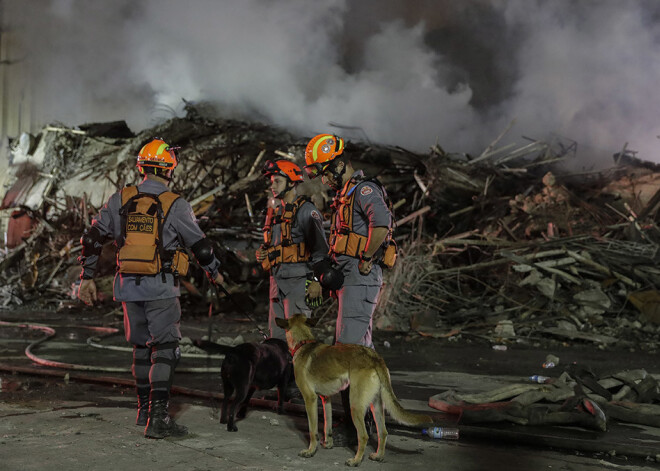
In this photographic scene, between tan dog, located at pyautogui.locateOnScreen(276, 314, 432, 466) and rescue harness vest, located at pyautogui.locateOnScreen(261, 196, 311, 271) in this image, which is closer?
tan dog, located at pyautogui.locateOnScreen(276, 314, 432, 466)

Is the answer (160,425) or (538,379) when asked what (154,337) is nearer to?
(160,425)

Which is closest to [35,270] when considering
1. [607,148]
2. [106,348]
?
[106,348]

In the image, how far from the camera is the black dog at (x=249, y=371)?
4.89m

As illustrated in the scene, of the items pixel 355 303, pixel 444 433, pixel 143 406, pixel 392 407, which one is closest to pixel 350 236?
pixel 355 303

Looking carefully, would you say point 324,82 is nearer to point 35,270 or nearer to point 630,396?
point 35,270

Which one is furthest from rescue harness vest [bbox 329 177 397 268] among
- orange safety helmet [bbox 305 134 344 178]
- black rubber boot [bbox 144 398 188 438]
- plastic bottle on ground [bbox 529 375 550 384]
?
plastic bottle on ground [bbox 529 375 550 384]

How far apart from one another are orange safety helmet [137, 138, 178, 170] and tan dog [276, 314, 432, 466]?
1494 mm

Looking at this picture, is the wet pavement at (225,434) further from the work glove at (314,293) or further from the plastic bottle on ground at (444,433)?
the work glove at (314,293)

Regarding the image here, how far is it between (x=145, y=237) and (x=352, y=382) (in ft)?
5.81

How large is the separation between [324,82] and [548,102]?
234 inches

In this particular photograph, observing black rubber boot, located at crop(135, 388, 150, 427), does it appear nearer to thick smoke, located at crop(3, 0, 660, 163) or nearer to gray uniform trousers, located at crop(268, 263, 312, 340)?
gray uniform trousers, located at crop(268, 263, 312, 340)

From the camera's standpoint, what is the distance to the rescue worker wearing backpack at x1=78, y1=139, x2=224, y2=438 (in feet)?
15.2

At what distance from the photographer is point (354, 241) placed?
4785 millimetres

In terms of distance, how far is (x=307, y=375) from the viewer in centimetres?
419
